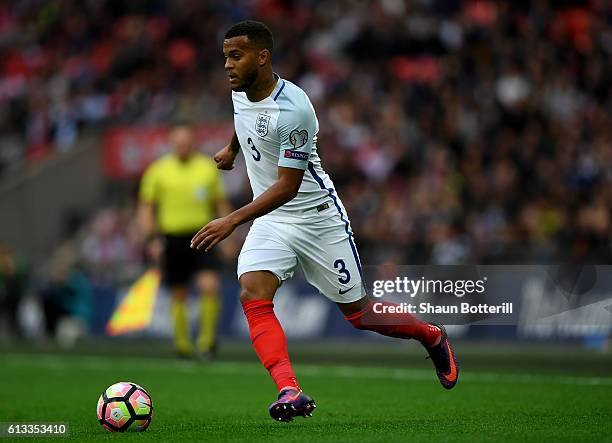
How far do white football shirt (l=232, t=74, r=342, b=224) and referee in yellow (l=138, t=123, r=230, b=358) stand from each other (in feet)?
21.0

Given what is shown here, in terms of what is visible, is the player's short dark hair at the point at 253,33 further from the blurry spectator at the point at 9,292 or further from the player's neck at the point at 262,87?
the blurry spectator at the point at 9,292

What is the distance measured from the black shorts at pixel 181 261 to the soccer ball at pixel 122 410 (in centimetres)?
678

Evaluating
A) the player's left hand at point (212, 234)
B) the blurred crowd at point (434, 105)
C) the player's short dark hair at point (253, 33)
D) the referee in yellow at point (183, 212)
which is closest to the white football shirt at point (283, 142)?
the player's short dark hair at point (253, 33)

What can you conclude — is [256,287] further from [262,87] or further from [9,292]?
[9,292]

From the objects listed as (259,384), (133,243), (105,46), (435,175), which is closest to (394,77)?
(435,175)

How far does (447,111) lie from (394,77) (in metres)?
1.78

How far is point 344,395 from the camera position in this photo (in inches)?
377

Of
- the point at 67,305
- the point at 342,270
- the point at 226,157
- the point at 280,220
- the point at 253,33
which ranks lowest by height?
the point at 67,305

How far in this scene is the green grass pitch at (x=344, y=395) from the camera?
6.84m

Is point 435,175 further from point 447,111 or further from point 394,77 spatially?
point 394,77

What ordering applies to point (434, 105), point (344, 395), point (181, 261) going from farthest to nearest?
point (434, 105) → point (181, 261) → point (344, 395)

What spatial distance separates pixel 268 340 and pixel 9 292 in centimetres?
1464

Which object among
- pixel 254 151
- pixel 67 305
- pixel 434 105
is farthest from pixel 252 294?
pixel 67 305

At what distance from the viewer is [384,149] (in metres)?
19.6
